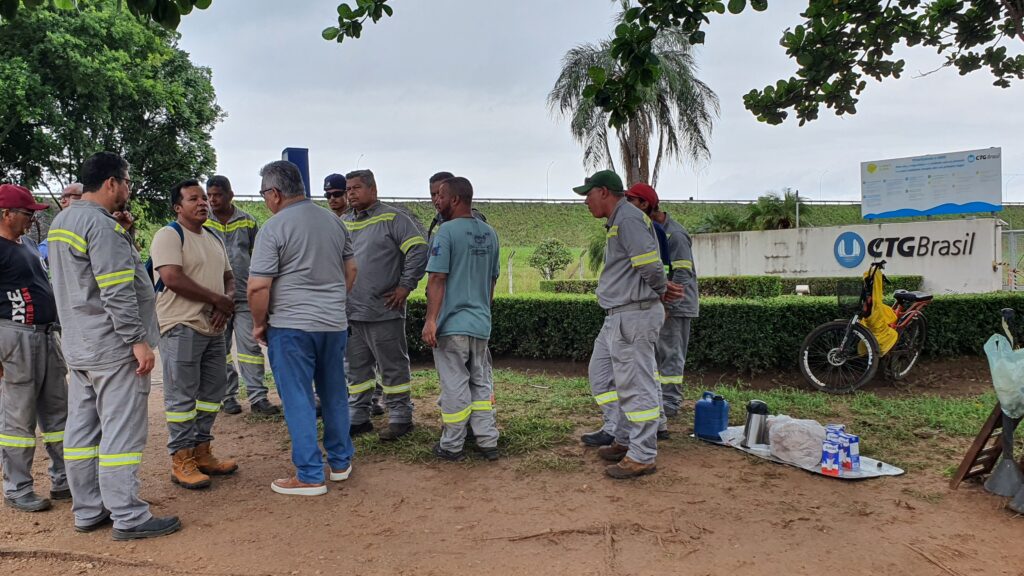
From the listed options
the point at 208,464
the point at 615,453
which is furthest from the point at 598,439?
the point at 208,464

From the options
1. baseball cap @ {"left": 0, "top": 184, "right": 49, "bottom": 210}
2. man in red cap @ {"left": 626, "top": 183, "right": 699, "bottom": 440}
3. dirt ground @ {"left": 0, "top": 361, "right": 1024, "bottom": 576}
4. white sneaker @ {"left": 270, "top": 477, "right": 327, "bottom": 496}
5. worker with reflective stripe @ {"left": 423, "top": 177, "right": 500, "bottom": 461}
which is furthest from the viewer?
man in red cap @ {"left": 626, "top": 183, "right": 699, "bottom": 440}

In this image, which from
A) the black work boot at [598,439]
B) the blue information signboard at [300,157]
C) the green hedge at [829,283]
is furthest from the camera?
the green hedge at [829,283]

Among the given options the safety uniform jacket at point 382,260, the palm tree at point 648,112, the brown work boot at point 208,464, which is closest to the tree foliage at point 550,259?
the palm tree at point 648,112

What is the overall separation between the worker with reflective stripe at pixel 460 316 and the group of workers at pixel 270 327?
0.01m

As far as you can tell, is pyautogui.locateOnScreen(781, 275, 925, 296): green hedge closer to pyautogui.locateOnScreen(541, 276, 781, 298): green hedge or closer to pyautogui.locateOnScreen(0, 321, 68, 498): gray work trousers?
pyautogui.locateOnScreen(541, 276, 781, 298): green hedge

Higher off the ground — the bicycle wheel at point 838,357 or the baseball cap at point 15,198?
the baseball cap at point 15,198

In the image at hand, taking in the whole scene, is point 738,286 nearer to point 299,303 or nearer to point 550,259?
point 550,259

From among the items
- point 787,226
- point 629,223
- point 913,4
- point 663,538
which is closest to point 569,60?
point 787,226

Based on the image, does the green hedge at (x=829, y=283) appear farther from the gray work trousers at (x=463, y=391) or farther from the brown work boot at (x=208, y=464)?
the brown work boot at (x=208, y=464)

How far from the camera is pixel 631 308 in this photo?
464cm

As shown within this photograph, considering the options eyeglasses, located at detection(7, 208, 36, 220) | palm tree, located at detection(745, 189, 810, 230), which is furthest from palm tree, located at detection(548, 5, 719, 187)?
eyeglasses, located at detection(7, 208, 36, 220)

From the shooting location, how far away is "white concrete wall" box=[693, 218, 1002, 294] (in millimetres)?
14148

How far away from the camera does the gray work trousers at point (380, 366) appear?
5.41 m

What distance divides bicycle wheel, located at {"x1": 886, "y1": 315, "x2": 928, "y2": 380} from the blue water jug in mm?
3133
